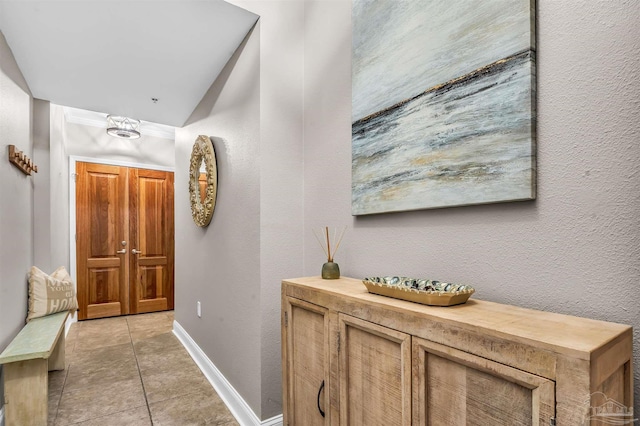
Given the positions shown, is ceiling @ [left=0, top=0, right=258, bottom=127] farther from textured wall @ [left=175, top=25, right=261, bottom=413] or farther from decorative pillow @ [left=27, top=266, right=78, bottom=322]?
decorative pillow @ [left=27, top=266, right=78, bottom=322]

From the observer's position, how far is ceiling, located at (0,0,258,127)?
1879 millimetres

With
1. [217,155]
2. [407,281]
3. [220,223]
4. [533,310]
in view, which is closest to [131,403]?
[220,223]

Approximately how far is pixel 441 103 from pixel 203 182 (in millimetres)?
2221

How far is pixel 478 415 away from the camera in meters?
0.77

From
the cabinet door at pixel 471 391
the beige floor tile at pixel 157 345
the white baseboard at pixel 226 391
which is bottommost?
the beige floor tile at pixel 157 345

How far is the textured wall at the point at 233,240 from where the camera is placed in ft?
6.42

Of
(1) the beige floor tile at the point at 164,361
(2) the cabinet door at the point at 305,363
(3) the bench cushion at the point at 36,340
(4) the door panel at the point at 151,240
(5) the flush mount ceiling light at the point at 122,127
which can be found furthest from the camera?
(4) the door panel at the point at 151,240

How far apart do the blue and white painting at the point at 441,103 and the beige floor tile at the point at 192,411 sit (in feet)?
5.46

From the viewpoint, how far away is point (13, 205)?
2373mm

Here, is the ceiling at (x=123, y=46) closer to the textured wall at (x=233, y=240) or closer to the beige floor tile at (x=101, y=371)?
the textured wall at (x=233, y=240)

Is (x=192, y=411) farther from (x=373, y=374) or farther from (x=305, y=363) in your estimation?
(x=373, y=374)

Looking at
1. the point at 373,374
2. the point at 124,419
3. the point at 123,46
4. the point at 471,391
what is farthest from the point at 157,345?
the point at 471,391

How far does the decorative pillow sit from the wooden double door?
1.71m

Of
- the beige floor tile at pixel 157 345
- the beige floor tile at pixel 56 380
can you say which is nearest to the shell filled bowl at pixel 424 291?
the beige floor tile at pixel 56 380
